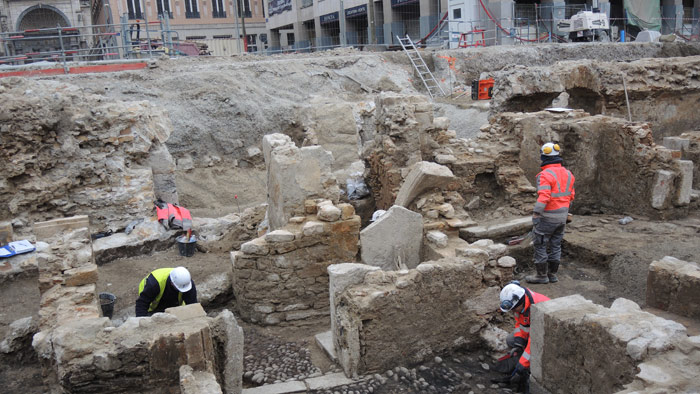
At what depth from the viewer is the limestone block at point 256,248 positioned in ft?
20.2

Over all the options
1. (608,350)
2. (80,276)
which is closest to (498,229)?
(608,350)

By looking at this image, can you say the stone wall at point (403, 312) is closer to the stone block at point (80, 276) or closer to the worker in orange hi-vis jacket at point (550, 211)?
the worker in orange hi-vis jacket at point (550, 211)

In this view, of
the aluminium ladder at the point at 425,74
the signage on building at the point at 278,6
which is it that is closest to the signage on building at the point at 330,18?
the signage on building at the point at 278,6

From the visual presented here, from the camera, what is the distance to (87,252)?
18.6ft

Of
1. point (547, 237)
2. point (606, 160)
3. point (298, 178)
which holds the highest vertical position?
point (298, 178)

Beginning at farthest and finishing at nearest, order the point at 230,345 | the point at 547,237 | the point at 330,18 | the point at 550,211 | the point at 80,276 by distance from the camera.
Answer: the point at 330,18
the point at 547,237
the point at 550,211
the point at 80,276
the point at 230,345

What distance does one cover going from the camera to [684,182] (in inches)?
339

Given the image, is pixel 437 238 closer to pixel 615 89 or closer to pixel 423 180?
pixel 423 180

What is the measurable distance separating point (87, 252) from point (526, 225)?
19.5ft

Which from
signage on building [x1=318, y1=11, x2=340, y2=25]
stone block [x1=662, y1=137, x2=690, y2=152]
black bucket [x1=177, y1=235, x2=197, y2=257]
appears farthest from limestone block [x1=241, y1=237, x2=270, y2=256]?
signage on building [x1=318, y1=11, x2=340, y2=25]

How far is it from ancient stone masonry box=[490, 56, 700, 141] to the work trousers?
5.48m

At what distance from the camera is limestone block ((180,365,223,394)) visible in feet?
12.2

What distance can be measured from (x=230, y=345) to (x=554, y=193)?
14.3 feet

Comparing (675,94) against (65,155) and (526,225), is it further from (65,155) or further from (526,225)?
(65,155)
